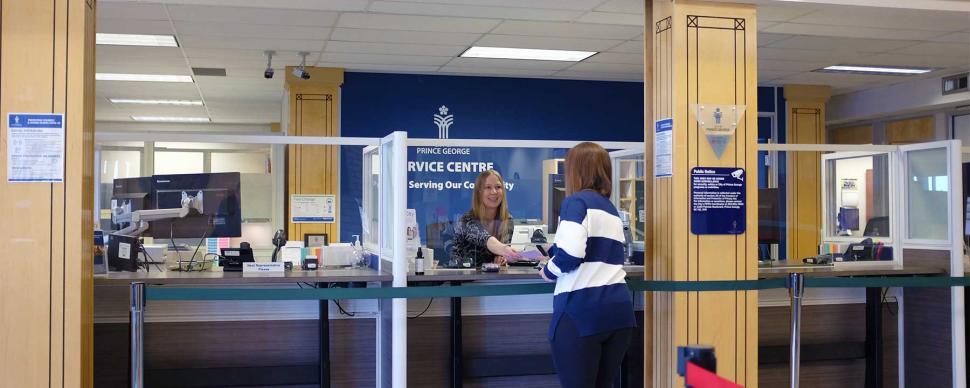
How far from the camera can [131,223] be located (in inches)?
226

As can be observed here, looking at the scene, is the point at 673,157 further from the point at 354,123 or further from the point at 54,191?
the point at 354,123

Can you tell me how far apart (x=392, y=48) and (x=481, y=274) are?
169 inches

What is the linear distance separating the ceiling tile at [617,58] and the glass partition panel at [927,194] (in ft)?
12.7

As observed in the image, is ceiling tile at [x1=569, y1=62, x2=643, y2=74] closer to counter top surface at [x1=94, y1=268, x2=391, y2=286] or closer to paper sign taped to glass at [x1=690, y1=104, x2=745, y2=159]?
paper sign taped to glass at [x1=690, y1=104, x2=745, y2=159]

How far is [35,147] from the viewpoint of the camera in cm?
399

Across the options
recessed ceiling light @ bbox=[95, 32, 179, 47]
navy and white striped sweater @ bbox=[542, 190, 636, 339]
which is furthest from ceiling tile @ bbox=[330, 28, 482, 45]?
navy and white striped sweater @ bbox=[542, 190, 636, 339]

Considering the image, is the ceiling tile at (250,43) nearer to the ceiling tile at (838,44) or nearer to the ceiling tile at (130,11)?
the ceiling tile at (130,11)

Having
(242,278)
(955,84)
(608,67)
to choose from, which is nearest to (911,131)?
(955,84)

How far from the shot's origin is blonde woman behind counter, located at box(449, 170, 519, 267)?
5.96 meters

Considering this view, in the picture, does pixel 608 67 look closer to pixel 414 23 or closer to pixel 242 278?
pixel 414 23

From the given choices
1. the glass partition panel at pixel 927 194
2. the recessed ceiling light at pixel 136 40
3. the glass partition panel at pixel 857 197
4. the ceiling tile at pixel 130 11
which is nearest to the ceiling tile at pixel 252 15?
the ceiling tile at pixel 130 11

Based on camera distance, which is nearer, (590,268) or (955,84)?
(590,268)

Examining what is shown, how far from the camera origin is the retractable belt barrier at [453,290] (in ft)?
14.1

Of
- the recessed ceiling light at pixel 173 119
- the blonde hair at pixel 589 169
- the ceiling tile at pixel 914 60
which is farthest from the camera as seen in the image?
the recessed ceiling light at pixel 173 119
